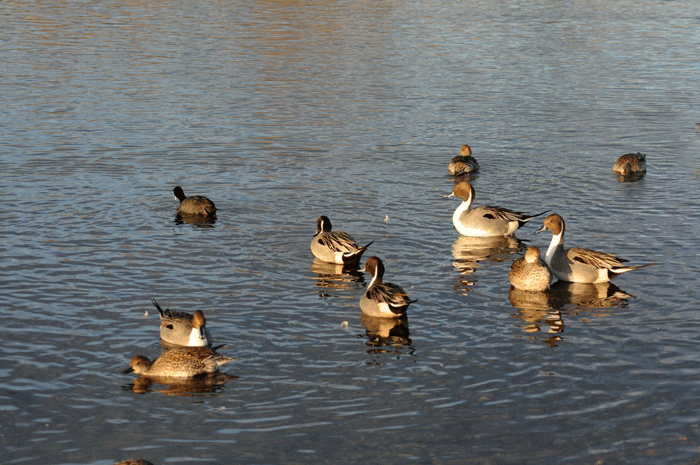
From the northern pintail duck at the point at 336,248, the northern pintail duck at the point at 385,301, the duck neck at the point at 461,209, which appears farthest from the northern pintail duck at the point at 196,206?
the northern pintail duck at the point at 385,301

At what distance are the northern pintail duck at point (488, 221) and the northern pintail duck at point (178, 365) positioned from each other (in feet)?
27.1

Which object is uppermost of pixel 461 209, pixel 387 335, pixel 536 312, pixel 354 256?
pixel 461 209

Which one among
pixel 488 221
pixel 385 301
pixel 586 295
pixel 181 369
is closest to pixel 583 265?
pixel 586 295

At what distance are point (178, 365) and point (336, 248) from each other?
18.0ft

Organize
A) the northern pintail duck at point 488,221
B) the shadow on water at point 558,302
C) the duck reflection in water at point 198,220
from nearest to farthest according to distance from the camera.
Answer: the shadow on water at point 558,302 → the northern pintail duck at point 488,221 → the duck reflection in water at point 198,220

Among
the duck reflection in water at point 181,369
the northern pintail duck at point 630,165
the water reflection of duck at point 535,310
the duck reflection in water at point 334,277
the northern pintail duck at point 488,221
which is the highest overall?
the northern pintail duck at point 630,165

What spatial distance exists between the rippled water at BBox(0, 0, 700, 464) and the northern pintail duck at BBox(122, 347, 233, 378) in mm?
263

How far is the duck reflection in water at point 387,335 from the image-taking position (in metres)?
13.4

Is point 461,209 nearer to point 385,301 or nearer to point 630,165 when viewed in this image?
point 385,301

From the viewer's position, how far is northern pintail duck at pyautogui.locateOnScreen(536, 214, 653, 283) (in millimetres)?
16172

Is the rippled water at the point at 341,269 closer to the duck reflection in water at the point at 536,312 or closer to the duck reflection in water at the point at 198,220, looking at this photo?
the duck reflection in water at the point at 536,312

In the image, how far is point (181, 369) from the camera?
12.3 meters

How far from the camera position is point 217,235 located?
19.2 m

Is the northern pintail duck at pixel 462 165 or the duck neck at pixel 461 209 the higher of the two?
the northern pintail duck at pixel 462 165
